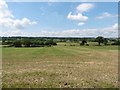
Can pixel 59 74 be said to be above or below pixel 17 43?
above

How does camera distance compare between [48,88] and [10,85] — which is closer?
[48,88]

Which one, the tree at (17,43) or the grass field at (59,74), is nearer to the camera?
the grass field at (59,74)

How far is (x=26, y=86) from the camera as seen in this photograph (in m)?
12.3

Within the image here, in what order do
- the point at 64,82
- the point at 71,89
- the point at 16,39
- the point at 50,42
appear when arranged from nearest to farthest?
the point at 71,89 → the point at 64,82 → the point at 16,39 → the point at 50,42

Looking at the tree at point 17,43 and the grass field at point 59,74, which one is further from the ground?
the grass field at point 59,74

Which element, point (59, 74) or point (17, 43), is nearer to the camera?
point (59, 74)

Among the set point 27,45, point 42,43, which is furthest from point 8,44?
point 42,43

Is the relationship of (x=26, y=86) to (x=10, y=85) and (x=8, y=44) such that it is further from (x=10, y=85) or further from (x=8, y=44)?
(x=8, y=44)

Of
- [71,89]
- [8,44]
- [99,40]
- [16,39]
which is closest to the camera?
[71,89]

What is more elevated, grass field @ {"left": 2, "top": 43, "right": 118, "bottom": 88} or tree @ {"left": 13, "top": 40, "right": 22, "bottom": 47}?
grass field @ {"left": 2, "top": 43, "right": 118, "bottom": 88}

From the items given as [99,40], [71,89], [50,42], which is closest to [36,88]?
[71,89]

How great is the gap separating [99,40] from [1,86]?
151036 millimetres

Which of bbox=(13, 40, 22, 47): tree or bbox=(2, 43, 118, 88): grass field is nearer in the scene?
bbox=(2, 43, 118, 88): grass field

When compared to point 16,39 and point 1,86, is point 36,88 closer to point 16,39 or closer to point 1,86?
point 1,86
